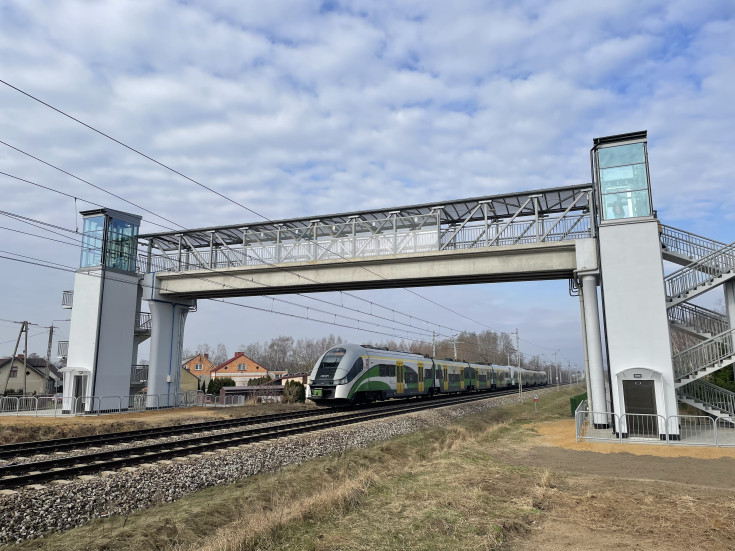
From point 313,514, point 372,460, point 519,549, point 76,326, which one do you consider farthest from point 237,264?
point 519,549

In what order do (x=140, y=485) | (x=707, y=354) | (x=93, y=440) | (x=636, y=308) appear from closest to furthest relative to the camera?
1. (x=140, y=485)
2. (x=93, y=440)
3. (x=707, y=354)
4. (x=636, y=308)

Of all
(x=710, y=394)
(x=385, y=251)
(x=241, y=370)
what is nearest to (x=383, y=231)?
(x=385, y=251)

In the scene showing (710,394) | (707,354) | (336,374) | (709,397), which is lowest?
(709,397)

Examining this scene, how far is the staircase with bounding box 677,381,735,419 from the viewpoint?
18797mm

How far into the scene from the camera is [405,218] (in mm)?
25797

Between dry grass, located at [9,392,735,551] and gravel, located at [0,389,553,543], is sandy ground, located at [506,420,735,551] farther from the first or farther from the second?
gravel, located at [0,389,553,543]

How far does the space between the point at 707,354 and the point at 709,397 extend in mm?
2896

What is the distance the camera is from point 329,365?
28641 millimetres

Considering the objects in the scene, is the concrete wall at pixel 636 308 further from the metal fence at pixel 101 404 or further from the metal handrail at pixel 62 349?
the metal handrail at pixel 62 349

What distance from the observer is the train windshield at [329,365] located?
2828cm

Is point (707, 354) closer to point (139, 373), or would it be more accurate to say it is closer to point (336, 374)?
point (336, 374)

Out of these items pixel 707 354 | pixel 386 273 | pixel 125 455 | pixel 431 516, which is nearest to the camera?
pixel 431 516

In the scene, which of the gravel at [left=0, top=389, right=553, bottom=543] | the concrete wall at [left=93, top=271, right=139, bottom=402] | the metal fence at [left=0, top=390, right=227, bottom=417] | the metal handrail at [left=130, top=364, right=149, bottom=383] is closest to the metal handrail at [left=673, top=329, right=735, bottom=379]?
the gravel at [left=0, top=389, right=553, bottom=543]

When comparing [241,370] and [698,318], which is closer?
[698,318]
